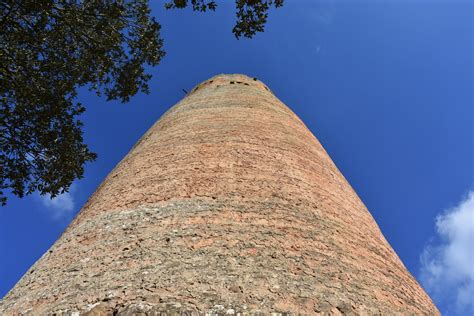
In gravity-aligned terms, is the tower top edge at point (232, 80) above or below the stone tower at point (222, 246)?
above

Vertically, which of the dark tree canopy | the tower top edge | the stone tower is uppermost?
the tower top edge

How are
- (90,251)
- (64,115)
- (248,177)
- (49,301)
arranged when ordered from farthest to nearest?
1. (64,115)
2. (248,177)
3. (90,251)
4. (49,301)

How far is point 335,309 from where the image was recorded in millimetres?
3371

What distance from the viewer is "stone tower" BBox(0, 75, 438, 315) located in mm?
3373

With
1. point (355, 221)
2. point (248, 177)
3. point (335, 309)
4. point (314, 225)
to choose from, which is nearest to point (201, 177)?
point (248, 177)

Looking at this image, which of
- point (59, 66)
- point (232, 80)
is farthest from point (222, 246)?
point (232, 80)

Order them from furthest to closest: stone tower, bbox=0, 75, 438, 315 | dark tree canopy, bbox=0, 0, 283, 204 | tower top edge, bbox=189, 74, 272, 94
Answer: tower top edge, bbox=189, 74, 272, 94
dark tree canopy, bbox=0, 0, 283, 204
stone tower, bbox=0, 75, 438, 315

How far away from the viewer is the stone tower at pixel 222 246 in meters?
3.37

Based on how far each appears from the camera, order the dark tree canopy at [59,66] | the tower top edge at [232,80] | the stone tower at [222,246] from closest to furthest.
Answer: the stone tower at [222,246] → the dark tree canopy at [59,66] → the tower top edge at [232,80]

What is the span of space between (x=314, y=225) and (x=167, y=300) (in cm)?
193

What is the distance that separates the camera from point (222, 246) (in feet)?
12.9

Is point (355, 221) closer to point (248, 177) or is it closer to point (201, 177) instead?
point (248, 177)

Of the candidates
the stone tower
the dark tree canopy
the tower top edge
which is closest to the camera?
the stone tower

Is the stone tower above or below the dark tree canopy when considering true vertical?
below
